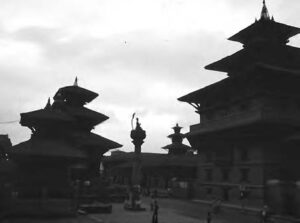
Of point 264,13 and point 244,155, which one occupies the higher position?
point 264,13

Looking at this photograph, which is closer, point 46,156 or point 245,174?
point 46,156

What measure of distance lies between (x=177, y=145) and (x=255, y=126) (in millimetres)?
35627

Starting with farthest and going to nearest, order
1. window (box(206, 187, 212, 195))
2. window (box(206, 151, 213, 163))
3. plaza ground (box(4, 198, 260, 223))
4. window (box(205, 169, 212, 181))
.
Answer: window (box(205, 169, 212, 181)), window (box(206, 151, 213, 163)), window (box(206, 187, 212, 195)), plaza ground (box(4, 198, 260, 223))

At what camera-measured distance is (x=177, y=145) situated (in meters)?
69.2

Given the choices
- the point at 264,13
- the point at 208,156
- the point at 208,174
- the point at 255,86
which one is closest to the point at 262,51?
the point at 255,86

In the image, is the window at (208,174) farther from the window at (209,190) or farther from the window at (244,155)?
the window at (244,155)

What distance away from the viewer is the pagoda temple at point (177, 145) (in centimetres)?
6895

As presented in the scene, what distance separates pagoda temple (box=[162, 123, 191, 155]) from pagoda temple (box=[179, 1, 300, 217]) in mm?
24008

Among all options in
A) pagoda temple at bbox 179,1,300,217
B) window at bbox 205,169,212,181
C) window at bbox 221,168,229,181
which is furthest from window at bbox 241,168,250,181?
window at bbox 205,169,212,181

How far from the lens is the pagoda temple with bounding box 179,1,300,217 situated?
3366 cm

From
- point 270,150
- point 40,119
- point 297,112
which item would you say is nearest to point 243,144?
point 270,150

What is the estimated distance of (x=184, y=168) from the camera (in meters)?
56.4

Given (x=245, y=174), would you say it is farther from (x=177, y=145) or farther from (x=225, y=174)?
(x=177, y=145)

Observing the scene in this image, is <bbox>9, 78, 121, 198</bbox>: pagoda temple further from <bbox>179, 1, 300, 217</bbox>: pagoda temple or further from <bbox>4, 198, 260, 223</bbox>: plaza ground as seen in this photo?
<bbox>179, 1, 300, 217</bbox>: pagoda temple
